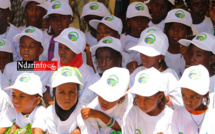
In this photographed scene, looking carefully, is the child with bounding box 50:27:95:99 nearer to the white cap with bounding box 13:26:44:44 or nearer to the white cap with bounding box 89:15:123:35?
the white cap with bounding box 13:26:44:44

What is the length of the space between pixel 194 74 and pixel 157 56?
2.24ft

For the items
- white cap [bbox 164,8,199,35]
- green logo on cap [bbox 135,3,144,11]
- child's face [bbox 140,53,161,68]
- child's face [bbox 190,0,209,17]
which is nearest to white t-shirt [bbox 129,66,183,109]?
child's face [bbox 140,53,161,68]

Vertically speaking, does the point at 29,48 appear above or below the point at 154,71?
below

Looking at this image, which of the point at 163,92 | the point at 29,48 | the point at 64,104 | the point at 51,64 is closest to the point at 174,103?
the point at 163,92

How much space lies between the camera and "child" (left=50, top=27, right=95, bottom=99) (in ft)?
12.4

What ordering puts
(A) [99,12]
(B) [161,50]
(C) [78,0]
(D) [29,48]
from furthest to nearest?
(C) [78,0]
(A) [99,12]
(D) [29,48]
(B) [161,50]

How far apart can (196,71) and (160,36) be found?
774mm

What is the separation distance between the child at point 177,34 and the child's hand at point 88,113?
107 cm

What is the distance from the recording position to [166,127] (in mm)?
3152

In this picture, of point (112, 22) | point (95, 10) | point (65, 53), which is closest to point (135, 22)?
point (112, 22)

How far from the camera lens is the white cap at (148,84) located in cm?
304

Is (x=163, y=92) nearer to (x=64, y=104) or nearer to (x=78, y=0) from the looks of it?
(x=64, y=104)

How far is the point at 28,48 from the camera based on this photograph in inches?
158

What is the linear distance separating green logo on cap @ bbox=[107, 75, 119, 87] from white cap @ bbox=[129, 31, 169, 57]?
44 centimetres
